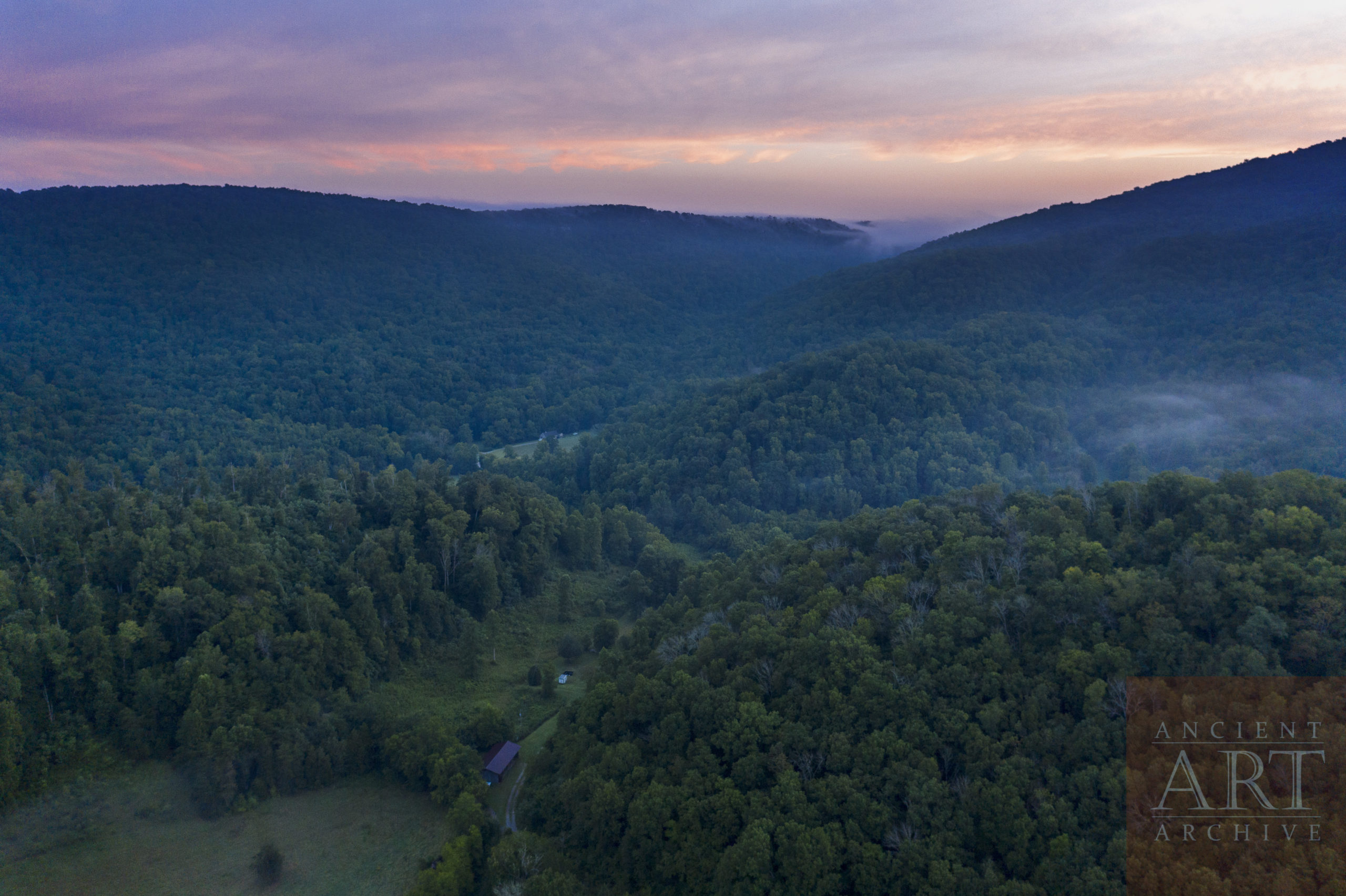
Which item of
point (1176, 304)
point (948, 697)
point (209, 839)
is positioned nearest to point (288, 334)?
point (209, 839)

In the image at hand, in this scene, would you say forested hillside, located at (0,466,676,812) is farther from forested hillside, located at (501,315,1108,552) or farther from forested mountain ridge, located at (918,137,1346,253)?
forested mountain ridge, located at (918,137,1346,253)

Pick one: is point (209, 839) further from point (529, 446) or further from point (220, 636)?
point (529, 446)

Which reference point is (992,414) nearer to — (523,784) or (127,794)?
(523,784)

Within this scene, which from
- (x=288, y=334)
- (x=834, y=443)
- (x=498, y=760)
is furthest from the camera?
(x=288, y=334)

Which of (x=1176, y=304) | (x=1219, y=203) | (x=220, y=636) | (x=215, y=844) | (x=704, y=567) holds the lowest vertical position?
(x=215, y=844)

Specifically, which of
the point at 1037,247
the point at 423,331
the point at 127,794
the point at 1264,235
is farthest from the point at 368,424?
the point at 1264,235

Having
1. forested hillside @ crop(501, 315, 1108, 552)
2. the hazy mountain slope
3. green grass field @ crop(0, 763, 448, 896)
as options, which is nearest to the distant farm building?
green grass field @ crop(0, 763, 448, 896)
